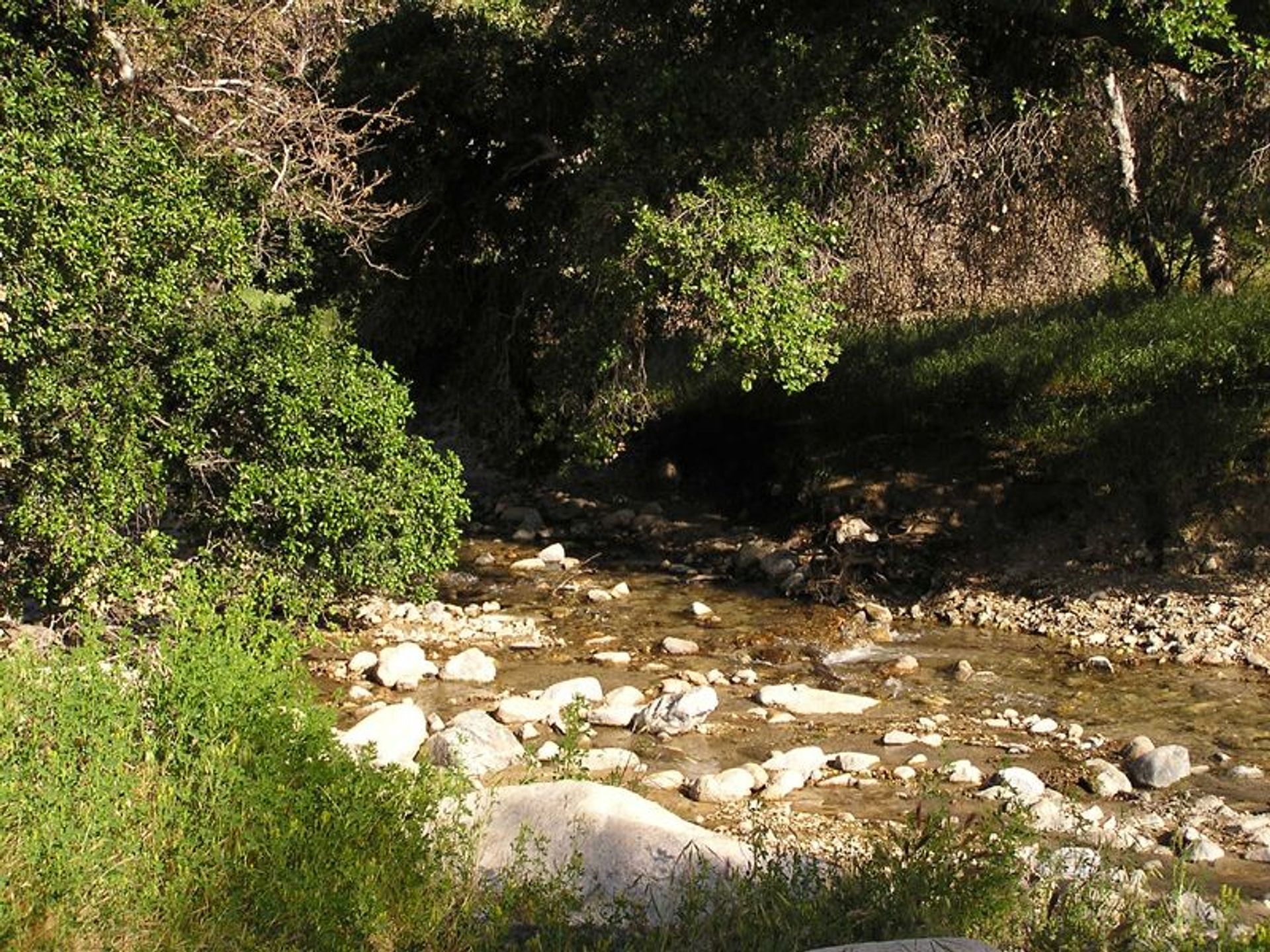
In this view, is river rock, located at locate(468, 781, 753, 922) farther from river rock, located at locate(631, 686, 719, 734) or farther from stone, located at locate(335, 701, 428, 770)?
river rock, located at locate(631, 686, 719, 734)

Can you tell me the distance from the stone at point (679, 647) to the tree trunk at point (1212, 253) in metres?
A: 6.78

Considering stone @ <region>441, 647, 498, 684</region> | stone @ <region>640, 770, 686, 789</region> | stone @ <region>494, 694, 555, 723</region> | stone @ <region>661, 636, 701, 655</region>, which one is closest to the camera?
stone @ <region>640, 770, 686, 789</region>

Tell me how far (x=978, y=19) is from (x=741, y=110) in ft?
7.76

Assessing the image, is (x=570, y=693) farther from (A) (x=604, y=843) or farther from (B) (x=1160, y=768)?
(A) (x=604, y=843)

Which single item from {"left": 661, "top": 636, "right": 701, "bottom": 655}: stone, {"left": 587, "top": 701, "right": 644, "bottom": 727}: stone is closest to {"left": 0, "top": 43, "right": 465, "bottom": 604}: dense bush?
{"left": 587, "top": 701, "right": 644, "bottom": 727}: stone

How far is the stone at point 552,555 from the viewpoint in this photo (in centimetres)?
1514

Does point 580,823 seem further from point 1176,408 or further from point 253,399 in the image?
point 1176,408

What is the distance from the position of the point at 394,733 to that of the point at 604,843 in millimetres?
3010

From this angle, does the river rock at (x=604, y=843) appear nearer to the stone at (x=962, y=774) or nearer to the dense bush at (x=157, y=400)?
the stone at (x=962, y=774)

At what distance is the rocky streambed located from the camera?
8195 millimetres

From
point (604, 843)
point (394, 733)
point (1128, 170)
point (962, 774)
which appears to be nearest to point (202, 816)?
point (604, 843)

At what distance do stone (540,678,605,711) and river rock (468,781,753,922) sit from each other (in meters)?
3.50

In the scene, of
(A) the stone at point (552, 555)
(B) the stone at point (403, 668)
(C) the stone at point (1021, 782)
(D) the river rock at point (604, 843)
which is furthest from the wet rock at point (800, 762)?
(A) the stone at point (552, 555)

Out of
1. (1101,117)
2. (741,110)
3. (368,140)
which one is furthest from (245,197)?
(1101,117)
